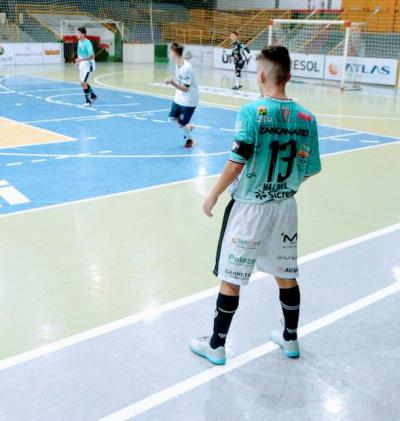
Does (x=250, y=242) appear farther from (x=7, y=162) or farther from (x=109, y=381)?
(x=7, y=162)

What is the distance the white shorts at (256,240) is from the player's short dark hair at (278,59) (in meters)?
0.77

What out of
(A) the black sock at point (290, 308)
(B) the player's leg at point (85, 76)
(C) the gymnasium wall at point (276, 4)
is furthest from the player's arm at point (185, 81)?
(C) the gymnasium wall at point (276, 4)

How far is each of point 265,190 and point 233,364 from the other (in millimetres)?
1175

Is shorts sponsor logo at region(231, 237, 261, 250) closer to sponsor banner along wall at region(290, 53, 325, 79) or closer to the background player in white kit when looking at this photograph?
the background player in white kit

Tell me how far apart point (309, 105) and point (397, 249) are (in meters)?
10.9

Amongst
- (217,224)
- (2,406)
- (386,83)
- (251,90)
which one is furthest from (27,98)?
(2,406)

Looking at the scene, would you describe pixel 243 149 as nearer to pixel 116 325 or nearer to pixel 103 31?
pixel 116 325

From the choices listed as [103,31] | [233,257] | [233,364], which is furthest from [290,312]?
[103,31]

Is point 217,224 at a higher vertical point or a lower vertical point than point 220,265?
lower

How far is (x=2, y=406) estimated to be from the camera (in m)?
3.29

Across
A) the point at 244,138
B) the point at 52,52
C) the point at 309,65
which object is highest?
the point at 52,52

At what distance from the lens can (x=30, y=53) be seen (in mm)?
28500

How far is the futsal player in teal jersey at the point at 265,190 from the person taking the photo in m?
3.34

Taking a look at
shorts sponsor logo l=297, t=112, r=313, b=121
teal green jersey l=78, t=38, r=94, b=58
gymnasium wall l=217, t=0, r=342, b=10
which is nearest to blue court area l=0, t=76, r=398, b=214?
teal green jersey l=78, t=38, r=94, b=58
